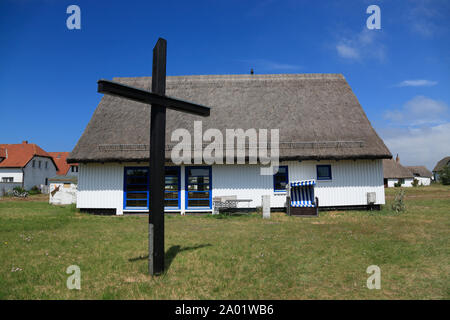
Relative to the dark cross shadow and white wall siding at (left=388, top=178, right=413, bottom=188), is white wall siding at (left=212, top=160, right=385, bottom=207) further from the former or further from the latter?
white wall siding at (left=388, top=178, right=413, bottom=188)

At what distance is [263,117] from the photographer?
1602 centimetres

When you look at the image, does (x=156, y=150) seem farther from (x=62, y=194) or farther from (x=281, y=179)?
(x=62, y=194)

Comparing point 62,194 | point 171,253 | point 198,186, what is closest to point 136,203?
point 198,186

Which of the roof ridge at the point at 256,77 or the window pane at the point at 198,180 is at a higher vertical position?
the roof ridge at the point at 256,77

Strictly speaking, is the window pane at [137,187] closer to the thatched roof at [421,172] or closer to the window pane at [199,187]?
the window pane at [199,187]

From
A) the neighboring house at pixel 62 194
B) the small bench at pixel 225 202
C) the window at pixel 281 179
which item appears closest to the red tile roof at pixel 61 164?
the neighboring house at pixel 62 194

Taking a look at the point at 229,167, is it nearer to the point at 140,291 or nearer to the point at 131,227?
the point at 131,227

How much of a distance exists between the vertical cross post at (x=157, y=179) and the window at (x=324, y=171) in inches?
459

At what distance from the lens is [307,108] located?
1661cm

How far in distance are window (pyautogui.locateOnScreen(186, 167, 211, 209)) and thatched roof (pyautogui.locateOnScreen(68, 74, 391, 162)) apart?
1.72 metres

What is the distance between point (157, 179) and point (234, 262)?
246cm

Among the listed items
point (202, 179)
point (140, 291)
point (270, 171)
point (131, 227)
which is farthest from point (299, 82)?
point (140, 291)

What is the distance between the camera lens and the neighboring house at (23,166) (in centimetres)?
3816
